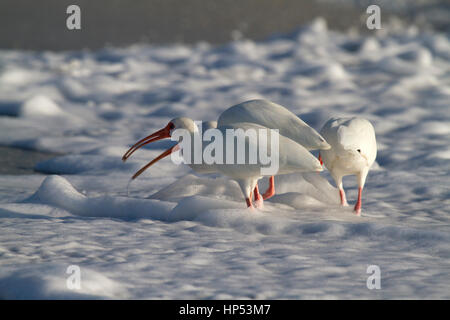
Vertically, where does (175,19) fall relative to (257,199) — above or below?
above

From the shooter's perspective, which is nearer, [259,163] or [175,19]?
[259,163]

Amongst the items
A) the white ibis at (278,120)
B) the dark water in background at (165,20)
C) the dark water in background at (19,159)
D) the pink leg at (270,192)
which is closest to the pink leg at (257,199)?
the white ibis at (278,120)

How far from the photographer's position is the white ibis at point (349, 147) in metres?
3.81

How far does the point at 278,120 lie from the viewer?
3.96 m

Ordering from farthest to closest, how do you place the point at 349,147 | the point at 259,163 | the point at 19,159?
the point at 19,159 → the point at 349,147 → the point at 259,163

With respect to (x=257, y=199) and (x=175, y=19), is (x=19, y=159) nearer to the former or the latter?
(x=257, y=199)

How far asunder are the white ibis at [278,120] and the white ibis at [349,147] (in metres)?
0.11

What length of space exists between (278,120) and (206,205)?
726 millimetres

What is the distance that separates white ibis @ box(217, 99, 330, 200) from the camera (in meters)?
3.82

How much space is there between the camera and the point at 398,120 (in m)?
7.07

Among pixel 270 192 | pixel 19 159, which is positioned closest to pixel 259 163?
pixel 270 192

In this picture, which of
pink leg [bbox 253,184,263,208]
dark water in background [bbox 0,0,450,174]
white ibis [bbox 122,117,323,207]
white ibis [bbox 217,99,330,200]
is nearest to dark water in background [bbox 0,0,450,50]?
dark water in background [bbox 0,0,450,174]

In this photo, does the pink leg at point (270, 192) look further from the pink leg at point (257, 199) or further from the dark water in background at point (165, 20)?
the dark water in background at point (165, 20)

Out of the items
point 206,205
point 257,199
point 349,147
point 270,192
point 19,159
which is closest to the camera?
point 349,147
